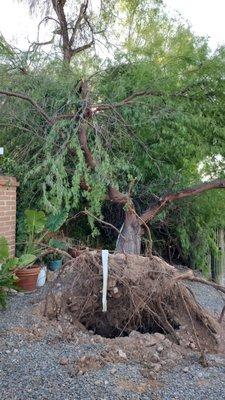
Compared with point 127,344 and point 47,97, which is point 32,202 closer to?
point 47,97

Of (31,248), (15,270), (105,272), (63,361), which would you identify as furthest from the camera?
(31,248)

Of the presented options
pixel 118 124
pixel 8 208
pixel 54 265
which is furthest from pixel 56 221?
pixel 118 124

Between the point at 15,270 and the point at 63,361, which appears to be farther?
the point at 15,270

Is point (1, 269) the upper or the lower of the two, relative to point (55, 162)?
lower

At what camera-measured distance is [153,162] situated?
8.52m

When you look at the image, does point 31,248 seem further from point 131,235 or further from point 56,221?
point 131,235

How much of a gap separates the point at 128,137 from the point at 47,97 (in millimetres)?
1809

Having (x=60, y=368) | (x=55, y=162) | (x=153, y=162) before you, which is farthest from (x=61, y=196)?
(x=60, y=368)

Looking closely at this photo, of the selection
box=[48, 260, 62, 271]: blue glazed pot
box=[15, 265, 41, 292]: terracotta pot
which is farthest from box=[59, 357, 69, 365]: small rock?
box=[48, 260, 62, 271]: blue glazed pot

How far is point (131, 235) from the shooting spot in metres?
8.00

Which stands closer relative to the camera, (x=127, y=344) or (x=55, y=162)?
(x=127, y=344)

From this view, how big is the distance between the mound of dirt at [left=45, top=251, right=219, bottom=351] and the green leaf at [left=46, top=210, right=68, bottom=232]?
1896mm

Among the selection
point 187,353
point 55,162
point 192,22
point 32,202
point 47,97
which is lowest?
point 187,353

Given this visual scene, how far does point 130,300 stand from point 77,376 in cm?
178
